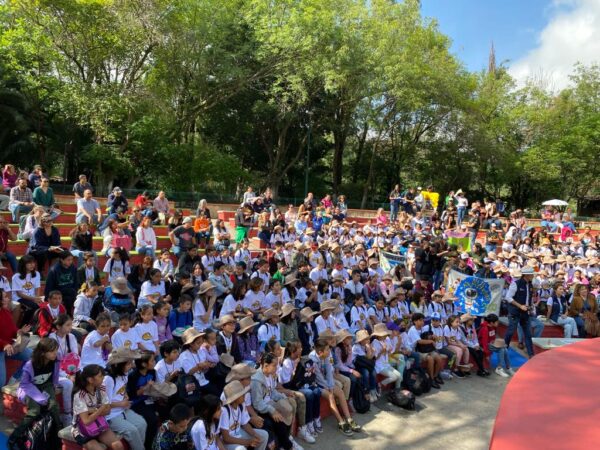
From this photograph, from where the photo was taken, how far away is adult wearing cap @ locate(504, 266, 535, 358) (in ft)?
34.7

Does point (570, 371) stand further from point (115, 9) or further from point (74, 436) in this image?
point (115, 9)

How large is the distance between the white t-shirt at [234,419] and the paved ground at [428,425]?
53.0 inches

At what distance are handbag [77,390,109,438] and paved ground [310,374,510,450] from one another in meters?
2.73

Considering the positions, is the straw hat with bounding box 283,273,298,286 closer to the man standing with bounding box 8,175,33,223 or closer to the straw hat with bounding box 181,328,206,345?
the straw hat with bounding box 181,328,206,345

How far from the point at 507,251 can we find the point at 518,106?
77.3ft

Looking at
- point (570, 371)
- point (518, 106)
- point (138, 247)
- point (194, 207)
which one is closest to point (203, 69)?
point (194, 207)

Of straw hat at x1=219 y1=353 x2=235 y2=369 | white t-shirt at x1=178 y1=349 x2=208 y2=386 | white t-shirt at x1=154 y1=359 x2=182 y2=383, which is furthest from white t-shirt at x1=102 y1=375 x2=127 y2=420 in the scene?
straw hat at x1=219 y1=353 x2=235 y2=369

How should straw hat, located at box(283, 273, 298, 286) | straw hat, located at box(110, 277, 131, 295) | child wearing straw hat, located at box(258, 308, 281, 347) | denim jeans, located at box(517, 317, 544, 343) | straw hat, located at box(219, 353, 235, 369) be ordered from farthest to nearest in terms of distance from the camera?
1. denim jeans, located at box(517, 317, 544, 343)
2. straw hat, located at box(283, 273, 298, 286)
3. child wearing straw hat, located at box(258, 308, 281, 347)
4. straw hat, located at box(110, 277, 131, 295)
5. straw hat, located at box(219, 353, 235, 369)

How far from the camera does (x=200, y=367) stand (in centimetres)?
587

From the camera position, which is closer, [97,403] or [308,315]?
[97,403]

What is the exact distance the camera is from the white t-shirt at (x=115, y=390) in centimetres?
486

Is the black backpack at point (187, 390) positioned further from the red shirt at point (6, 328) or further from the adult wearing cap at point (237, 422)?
the red shirt at point (6, 328)

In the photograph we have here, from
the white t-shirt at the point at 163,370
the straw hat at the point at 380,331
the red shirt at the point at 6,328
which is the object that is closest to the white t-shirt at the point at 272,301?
the straw hat at the point at 380,331

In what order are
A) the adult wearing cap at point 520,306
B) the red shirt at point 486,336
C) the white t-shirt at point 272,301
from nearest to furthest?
the white t-shirt at point 272,301
the red shirt at point 486,336
the adult wearing cap at point 520,306
